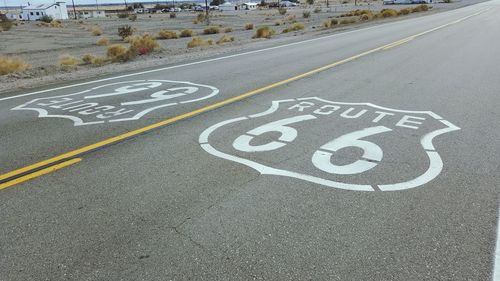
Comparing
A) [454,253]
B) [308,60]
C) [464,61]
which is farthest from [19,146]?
[464,61]

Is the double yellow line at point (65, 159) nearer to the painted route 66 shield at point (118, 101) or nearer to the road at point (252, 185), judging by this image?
the road at point (252, 185)

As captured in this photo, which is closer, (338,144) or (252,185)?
(252,185)

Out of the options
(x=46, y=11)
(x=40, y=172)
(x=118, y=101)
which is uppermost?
(x=46, y=11)

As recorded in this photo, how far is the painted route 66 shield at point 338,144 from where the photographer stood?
14.9 ft

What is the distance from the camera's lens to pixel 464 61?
12461 millimetres

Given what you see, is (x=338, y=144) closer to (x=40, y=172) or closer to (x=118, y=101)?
(x=40, y=172)

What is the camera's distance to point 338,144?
5.39 meters

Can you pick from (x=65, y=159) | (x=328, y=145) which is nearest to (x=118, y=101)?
(x=65, y=159)

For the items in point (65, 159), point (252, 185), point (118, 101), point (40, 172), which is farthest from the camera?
point (118, 101)

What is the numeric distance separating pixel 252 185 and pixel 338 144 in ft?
5.31

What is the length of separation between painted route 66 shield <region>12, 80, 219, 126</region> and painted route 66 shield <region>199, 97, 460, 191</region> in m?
1.88

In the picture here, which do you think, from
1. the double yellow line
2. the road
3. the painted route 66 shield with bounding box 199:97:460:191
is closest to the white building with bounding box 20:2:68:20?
the road

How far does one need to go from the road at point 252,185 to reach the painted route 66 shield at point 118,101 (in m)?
0.07

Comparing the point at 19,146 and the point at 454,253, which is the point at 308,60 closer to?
the point at 19,146
